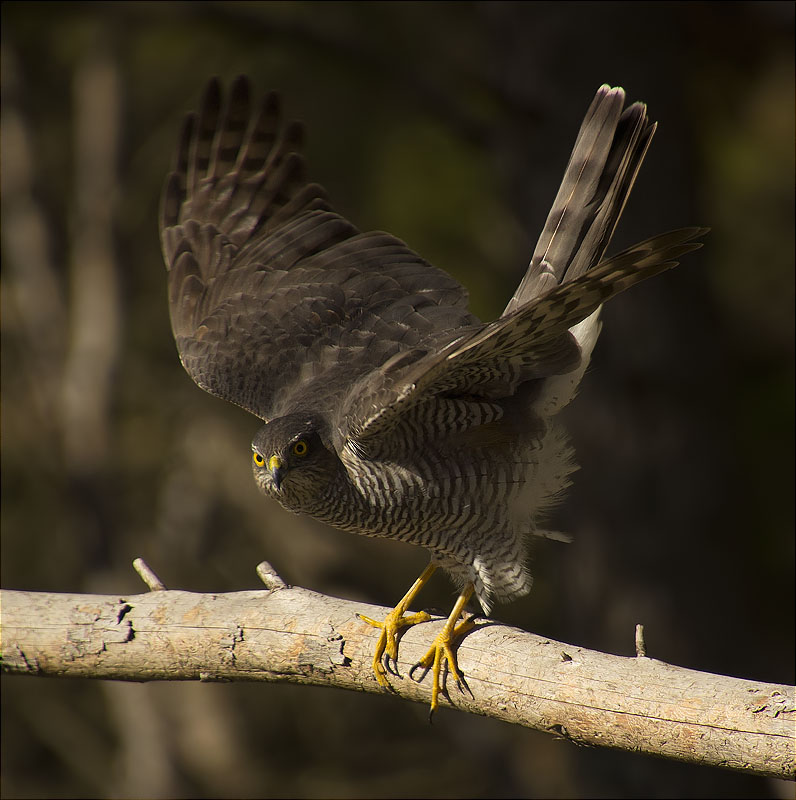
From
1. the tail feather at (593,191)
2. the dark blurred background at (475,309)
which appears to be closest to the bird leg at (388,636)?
the tail feather at (593,191)

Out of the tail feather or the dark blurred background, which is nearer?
the tail feather

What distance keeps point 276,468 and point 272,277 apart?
1.13m

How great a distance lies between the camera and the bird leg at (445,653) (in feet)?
9.66

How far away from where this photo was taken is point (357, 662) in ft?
9.89

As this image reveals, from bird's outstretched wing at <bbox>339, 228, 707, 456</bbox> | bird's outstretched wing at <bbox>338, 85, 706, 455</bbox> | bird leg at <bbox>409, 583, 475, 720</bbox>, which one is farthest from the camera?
bird leg at <bbox>409, 583, 475, 720</bbox>

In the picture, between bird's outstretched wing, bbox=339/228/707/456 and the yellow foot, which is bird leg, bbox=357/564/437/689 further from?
bird's outstretched wing, bbox=339/228/707/456

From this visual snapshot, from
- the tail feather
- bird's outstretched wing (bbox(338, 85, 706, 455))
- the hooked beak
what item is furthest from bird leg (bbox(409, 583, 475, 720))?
the tail feather

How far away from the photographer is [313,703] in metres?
8.91

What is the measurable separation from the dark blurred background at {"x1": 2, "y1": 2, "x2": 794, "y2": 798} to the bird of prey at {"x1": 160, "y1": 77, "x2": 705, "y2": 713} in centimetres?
154

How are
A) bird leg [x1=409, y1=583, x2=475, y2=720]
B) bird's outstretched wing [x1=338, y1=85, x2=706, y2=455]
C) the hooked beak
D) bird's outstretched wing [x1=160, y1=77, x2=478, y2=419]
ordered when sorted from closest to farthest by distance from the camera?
bird's outstretched wing [x1=338, y1=85, x2=706, y2=455]
bird leg [x1=409, y1=583, x2=475, y2=720]
the hooked beak
bird's outstretched wing [x1=160, y1=77, x2=478, y2=419]

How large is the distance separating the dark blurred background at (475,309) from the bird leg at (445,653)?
2620 mm

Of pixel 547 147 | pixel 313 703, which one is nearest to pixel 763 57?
pixel 547 147

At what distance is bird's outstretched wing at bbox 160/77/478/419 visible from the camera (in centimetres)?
366

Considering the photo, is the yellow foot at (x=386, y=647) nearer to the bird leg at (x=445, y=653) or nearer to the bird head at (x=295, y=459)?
the bird leg at (x=445, y=653)
